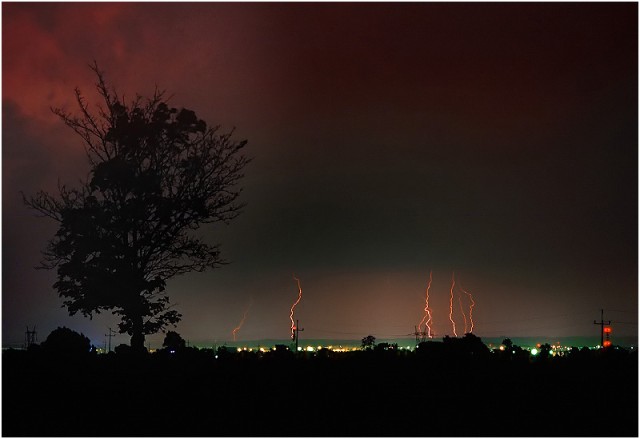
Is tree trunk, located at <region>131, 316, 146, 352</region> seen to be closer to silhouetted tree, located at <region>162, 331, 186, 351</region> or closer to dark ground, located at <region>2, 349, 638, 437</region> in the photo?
silhouetted tree, located at <region>162, 331, 186, 351</region>

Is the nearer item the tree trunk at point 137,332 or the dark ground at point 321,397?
the dark ground at point 321,397

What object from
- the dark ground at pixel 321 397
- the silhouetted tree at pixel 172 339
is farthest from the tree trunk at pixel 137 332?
the dark ground at pixel 321 397

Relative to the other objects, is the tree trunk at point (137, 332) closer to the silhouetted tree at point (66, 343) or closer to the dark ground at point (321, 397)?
the silhouetted tree at point (66, 343)

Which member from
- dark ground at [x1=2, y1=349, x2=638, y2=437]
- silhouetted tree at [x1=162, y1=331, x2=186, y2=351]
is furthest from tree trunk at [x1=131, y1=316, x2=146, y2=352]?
dark ground at [x1=2, y1=349, x2=638, y2=437]

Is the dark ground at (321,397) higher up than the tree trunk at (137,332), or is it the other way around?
the tree trunk at (137,332)

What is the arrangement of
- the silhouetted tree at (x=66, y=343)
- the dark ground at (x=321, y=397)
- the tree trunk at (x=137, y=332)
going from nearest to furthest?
1. the dark ground at (x=321, y=397)
2. the silhouetted tree at (x=66, y=343)
3. the tree trunk at (x=137, y=332)

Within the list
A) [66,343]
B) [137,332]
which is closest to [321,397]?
[66,343]

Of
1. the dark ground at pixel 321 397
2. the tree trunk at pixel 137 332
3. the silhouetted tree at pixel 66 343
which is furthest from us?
the tree trunk at pixel 137 332

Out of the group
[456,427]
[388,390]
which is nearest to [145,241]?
[388,390]
